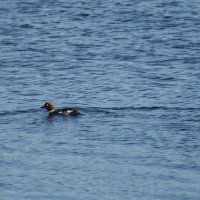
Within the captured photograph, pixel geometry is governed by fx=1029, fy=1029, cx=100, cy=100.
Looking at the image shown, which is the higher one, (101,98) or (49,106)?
(49,106)

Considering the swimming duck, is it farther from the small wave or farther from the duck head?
the small wave

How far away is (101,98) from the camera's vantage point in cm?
3428

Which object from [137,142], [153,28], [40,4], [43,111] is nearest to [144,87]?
[43,111]

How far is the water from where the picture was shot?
86.4ft

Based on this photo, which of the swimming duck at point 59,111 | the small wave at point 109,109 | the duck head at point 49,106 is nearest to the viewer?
the swimming duck at point 59,111

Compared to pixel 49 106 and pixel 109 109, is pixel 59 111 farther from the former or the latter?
pixel 109 109

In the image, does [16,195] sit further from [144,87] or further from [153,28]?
[153,28]

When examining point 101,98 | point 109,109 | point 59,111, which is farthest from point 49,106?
point 101,98

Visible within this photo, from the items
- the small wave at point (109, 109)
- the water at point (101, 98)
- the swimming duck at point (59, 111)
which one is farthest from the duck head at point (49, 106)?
the small wave at point (109, 109)

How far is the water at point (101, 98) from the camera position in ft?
86.4

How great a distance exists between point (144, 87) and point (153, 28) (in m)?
9.51

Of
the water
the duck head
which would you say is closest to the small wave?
the water

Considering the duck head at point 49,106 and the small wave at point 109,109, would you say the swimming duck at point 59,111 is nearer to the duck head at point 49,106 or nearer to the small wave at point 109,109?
the duck head at point 49,106

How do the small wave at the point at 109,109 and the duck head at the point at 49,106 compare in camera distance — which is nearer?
the small wave at the point at 109,109
